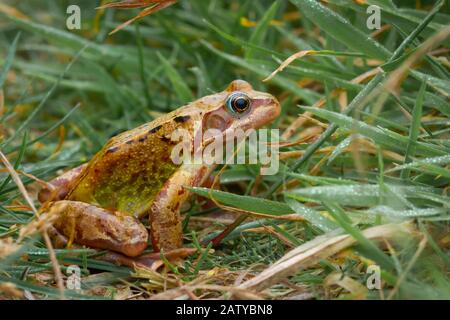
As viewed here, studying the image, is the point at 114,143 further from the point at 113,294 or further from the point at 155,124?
the point at 113,294

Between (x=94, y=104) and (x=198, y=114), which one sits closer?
(x=198, y=114)

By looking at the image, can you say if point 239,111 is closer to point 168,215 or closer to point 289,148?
point 289,148

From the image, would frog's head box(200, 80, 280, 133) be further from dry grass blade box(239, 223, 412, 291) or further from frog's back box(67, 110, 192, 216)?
dry grass blade box(239, 223, 412, 291)

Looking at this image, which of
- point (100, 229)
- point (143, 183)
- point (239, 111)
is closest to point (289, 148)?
point (239, 111)

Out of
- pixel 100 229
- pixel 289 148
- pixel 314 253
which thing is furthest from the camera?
pixel 289 148

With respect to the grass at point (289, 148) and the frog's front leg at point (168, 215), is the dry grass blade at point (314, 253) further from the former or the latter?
the frog's front leg at point (168, 215)

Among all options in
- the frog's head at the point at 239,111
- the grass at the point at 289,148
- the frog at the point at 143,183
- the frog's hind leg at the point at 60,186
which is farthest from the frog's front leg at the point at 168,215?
the frog's hind leg at the point at 60,186
